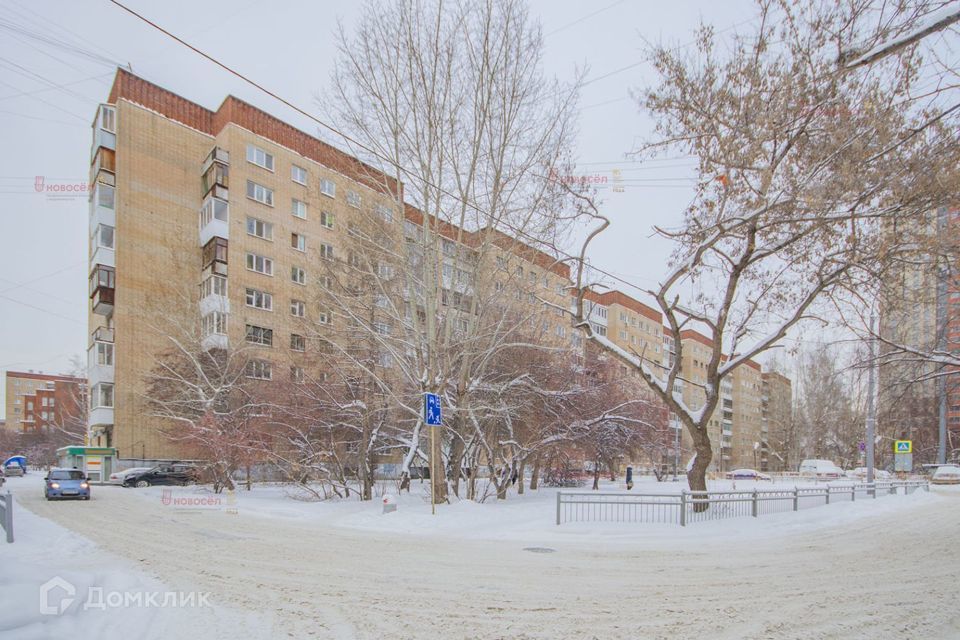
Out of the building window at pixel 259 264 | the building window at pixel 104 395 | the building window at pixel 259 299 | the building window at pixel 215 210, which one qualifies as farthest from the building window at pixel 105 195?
the building window at pixel 104 395

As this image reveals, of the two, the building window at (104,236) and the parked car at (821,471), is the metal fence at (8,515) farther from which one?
the parked car at (821,471)

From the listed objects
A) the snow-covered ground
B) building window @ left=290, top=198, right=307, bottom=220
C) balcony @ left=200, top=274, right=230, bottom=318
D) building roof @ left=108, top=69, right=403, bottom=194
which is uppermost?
building roof @ left=108, top=69, right=403, bottom=194

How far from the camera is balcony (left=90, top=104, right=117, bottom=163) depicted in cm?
3512

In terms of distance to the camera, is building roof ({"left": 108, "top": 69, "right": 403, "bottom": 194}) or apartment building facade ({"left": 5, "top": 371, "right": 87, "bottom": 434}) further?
apartment building facade ({"left": 5, "top": 371, "right": 87, "bottom": 434})

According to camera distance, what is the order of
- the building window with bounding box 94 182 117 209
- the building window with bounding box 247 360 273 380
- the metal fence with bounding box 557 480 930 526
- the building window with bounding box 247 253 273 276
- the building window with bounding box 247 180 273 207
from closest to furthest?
1. the metal fence with bounding box 557 480 930 526
2. the building window with bounding box 247 360 273 380
3. the building window with bounding box 94 182 117 209
4. the building window with bounding box 247 253 273 276
5. the building window with bounding box 247 180 273 207

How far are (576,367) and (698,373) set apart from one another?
8149 cm

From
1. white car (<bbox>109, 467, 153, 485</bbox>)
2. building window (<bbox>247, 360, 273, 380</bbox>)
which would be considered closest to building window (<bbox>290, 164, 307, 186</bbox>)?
building window (<bbox>247, 360, 273, 380</bbox>)

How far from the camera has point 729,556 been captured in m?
9.62

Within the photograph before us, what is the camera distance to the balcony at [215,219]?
36812mm

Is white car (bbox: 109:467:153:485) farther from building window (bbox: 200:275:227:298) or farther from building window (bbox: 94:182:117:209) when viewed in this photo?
building window (bbox: 94:182:117:209)

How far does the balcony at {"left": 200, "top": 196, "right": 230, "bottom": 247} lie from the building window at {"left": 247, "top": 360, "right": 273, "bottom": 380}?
477 inches

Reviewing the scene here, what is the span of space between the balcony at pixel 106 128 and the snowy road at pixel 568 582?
30.7 meters

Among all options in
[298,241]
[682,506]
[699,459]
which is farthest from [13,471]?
[682,506]

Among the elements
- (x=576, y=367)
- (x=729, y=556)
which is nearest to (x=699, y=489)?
(x=729, y=556)
